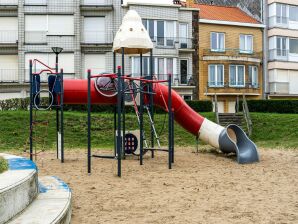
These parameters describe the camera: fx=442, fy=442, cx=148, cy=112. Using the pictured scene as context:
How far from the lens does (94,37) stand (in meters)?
36.2

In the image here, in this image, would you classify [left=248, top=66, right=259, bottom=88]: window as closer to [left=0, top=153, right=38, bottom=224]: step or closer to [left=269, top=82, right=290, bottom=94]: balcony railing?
[left=269, top=82, right=290, bottom=94]: balcony railing

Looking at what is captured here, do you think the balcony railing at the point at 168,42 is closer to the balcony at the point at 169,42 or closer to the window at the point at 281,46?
the balcony at the point at 169,42

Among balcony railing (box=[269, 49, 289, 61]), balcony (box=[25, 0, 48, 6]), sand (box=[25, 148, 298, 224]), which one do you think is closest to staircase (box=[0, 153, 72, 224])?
sand (box=[25, 148, 298, 224])

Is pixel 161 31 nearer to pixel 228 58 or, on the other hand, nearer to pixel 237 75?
pixel 228 58

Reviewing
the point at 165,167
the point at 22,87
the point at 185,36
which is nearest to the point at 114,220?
the point at 165,167

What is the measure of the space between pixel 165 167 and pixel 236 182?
10.2 feet

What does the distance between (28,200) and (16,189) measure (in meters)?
0.66

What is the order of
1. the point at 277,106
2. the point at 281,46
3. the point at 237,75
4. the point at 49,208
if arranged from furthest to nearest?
the point at 281,46
the point at 237,75
the point at 277,106
the point at 49,208

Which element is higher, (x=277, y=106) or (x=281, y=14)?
(x=281, y=14)

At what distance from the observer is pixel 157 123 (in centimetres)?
2425

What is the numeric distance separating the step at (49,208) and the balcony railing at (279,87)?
3643cm

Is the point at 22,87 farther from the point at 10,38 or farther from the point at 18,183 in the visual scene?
the point at 18,183

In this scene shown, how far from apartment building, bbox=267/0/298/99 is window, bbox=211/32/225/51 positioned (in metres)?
5.23

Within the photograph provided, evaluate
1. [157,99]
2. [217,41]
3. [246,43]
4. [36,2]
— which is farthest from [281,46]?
[157,99]
